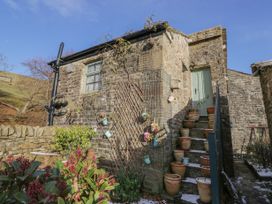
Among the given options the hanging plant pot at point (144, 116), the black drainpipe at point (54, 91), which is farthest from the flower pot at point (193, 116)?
the black drainpipe at point (54, 91)

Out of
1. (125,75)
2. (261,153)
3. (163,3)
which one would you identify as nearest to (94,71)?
(125,75)

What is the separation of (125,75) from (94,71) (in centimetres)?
194

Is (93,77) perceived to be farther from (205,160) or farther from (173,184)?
(205,160)

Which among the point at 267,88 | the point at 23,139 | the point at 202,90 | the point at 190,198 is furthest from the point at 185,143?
the point at 23,139

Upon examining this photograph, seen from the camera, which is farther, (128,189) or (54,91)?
(54,91)

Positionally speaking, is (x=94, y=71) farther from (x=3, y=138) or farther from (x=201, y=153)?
(x=201, y=153)

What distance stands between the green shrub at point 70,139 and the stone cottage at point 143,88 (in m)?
0.44

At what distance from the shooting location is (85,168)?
8.37 feet

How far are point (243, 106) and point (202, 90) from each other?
4056 millimetres

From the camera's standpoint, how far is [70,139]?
18.2 feet

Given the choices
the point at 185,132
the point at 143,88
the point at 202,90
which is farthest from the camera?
the point at 202,90

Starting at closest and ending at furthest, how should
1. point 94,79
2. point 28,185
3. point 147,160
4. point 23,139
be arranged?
point 28,185 < point 147,160 < point 23,139 < point 94,79

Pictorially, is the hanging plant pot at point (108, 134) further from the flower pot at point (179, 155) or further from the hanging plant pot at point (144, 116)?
the flower pot at point (179, 155)

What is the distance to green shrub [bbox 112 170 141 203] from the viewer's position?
12.8ft
